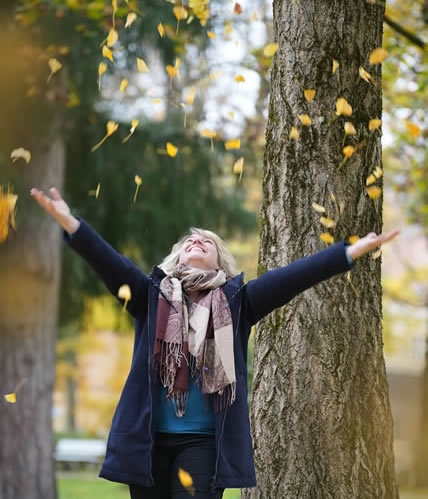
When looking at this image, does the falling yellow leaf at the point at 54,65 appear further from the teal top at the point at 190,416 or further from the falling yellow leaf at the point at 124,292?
the teal top at the point at 190,416

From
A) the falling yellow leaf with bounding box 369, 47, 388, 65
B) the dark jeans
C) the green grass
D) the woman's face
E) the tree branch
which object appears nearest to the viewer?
the dark jeans

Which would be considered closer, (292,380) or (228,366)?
(228,366)

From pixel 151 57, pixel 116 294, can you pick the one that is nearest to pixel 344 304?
pixel 116 294

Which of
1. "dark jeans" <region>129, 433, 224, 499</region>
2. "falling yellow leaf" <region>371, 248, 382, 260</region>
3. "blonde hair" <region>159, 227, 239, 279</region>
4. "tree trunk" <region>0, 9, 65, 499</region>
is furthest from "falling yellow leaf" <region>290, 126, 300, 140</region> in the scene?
"tree trunk" <region>0, 9, 65, 499</region>

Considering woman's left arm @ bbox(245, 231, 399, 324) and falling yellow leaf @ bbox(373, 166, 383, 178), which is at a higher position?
falling yellow leaf @ bbox(373, 166, 383, 178)

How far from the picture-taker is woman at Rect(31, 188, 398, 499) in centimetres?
284

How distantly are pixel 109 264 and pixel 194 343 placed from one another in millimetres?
492

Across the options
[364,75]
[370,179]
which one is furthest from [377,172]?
[364,75]

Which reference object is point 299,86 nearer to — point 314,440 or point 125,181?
point 314,440

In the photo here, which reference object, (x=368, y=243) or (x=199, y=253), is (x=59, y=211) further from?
(x=368, y=243)

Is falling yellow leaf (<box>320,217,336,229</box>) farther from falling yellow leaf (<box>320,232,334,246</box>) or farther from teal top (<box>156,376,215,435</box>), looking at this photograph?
teal top (<box>156,376,215,435</box>)

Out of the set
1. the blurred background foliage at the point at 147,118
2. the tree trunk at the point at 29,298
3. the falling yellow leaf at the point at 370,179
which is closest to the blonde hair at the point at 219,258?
the falling yellow leaf at the point at 370,179

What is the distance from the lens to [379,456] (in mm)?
3736

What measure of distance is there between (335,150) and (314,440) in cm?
150
